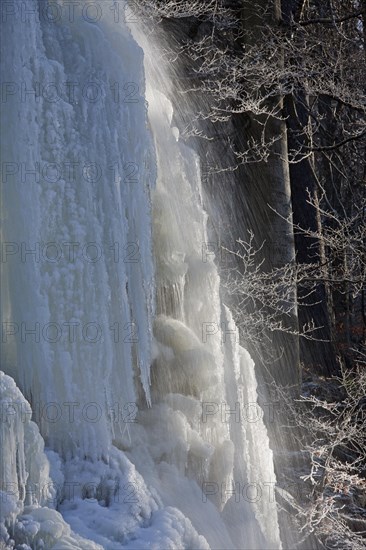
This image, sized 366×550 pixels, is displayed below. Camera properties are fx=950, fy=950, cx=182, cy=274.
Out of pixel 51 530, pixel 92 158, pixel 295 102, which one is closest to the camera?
pixel 51 530

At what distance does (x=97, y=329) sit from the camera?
225 inches

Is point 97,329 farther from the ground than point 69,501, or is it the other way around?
point 97,329

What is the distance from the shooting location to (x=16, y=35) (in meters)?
5.70

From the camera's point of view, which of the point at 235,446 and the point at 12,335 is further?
the point at 235,446

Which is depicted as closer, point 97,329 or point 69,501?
point 69,501

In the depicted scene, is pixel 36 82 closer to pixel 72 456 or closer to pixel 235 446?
pixel 72 456

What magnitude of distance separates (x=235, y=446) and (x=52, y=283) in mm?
2259

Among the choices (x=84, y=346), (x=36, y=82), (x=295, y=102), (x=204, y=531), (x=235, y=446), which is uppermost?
(x=295, y=102)

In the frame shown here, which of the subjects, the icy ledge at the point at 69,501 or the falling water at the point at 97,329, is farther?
the falling water at the point at 97,329

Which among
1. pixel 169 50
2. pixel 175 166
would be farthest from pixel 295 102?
pixel 175 166

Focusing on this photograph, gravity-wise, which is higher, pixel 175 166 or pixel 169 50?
pixel 169 50

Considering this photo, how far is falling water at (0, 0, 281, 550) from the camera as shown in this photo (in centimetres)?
532

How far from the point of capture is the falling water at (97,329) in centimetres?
532

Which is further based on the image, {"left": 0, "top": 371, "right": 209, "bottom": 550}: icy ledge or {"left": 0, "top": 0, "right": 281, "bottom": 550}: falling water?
{"left": 0, "top": 0, "right": 281, "bottom": 550}: falling water
